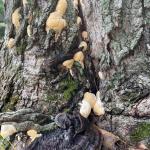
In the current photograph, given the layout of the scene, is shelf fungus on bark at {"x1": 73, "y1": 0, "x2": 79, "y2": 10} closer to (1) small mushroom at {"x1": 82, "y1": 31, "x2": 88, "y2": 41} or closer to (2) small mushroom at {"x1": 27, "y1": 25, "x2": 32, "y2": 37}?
(1) small mushroom at {"x1": 82, "y1": 31, "x2": 88, "y2": 41}

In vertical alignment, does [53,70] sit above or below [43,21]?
below

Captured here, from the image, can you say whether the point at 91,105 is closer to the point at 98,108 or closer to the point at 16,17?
the point at 98,108

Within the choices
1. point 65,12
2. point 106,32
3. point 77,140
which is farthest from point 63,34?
point 77,140

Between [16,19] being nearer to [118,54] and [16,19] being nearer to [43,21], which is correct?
[43,21]

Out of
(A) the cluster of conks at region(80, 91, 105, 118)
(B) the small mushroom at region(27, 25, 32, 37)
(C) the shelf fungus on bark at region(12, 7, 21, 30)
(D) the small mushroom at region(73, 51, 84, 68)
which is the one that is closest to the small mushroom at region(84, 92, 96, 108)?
(A) the cluster of conks at region(80, 91, 105, 118)

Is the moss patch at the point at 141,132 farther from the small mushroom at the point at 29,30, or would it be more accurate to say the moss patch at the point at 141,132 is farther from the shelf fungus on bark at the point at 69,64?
the small mushroom at the point at 29,30

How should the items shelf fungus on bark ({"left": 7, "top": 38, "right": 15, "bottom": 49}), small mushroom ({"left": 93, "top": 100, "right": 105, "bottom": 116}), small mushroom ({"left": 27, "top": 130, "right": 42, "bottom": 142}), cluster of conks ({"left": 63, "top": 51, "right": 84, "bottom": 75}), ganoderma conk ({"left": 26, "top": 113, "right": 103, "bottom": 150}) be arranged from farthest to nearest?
shelf fungus on bark ({"left": 7, "top": 38, "right": 15, "bottom": 49}), cluster of conks ({"left": 63, "top": 51, "right": 84, "bottom": 75}), small mushroom ({"left": 93, "top": 100, "right": 105, "bottom": 116}), small mushroom ({"left": 27, "top": 130, "right": 42, "bottom": 142}), ganoderma conk ({"left": 26, "top": 113, "right": 103, "bottom": 150})
